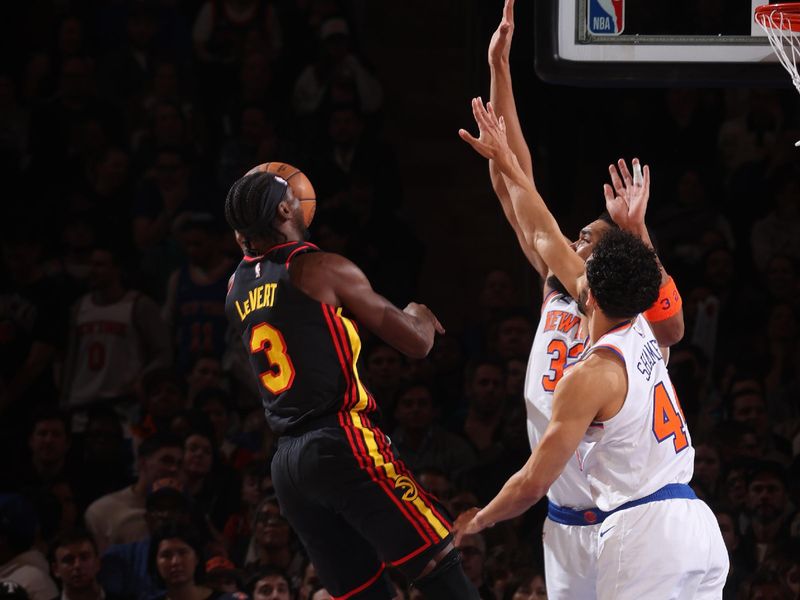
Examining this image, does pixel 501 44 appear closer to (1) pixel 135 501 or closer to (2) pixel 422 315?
(2) pixel 422 315

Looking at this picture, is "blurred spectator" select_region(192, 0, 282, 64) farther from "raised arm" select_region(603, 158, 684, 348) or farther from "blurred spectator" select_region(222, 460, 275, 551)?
"raised arm" select_region(603, 158, 684, 348)

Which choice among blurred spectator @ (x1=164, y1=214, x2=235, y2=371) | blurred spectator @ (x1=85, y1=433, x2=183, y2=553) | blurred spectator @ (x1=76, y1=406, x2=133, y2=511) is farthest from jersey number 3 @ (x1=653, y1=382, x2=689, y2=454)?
blurred spectator @ (x1=164, y1=214, x2=235, y2=371)

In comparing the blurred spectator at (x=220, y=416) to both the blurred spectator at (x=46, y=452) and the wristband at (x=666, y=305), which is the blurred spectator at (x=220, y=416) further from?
the wristband at (x=666, y=305)

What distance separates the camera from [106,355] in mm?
8648

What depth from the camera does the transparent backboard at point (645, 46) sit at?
18.3 feet

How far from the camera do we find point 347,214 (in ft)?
30.5

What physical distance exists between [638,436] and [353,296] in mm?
1034

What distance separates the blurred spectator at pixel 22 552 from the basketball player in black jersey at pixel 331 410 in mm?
2880

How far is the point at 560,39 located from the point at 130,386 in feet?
13.6

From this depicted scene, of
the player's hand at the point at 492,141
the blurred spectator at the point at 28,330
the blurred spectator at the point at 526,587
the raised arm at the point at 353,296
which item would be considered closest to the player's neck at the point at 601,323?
the raised arm at the point at 353,296

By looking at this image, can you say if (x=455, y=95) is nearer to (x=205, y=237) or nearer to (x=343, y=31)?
(x=343, y=31)

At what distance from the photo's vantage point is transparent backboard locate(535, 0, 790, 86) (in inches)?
219

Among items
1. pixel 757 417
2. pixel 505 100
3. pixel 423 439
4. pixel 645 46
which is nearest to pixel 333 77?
pixel 423 439

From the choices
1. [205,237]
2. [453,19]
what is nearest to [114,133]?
[205,237]
